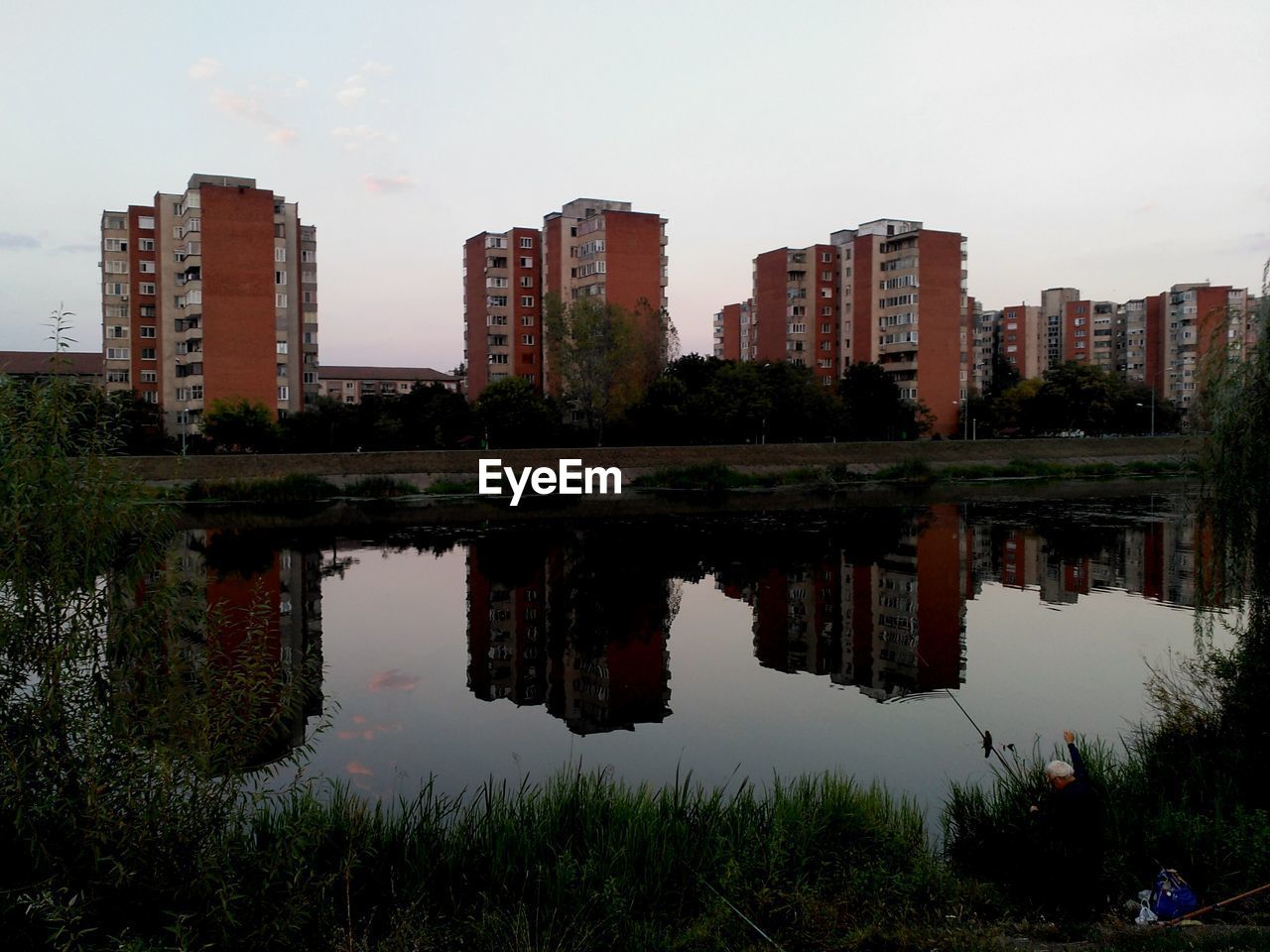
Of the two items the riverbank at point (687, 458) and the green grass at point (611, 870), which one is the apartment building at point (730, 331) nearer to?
the riverbank at point (687, 458)

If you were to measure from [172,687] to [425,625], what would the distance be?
1561cm

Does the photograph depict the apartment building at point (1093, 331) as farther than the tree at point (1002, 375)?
Yes

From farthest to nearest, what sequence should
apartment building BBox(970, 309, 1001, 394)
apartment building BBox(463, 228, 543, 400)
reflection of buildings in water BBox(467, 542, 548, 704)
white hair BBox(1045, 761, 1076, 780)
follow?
1. apartment building BBox(970, 309, 1001, 394)
2. apartment building BBox(463, 228, 543, 400)
3. reflection of buildings in water BBox(467, 542, 548, 704)
4. white hair BBox(1045, 761, 1076, 780)

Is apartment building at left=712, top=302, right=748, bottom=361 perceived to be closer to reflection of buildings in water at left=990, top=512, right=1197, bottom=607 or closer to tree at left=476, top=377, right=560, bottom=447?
tree at left=476, top=377, right=560, bottom=447

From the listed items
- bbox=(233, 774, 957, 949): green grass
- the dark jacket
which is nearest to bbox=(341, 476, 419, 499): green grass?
bbox=(233, 774, 957, 949): green grass

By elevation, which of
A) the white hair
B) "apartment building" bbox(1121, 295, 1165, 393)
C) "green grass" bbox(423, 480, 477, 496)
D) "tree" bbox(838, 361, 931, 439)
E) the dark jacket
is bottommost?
the dark jacket

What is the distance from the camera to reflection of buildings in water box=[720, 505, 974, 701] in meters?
18.7

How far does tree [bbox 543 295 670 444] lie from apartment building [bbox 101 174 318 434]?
2015cm

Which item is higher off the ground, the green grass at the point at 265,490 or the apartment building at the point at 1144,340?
the apartment building at the point at 1144,340

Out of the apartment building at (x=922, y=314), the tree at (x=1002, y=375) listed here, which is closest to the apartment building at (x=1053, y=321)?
the tree at (x=1002, y=375)

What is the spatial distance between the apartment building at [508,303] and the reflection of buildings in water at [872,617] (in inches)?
2604

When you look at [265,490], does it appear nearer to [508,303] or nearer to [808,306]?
[508,303]

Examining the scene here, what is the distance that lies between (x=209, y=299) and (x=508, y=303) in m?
33.2

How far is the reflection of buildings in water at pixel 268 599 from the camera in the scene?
13758 millimetres
